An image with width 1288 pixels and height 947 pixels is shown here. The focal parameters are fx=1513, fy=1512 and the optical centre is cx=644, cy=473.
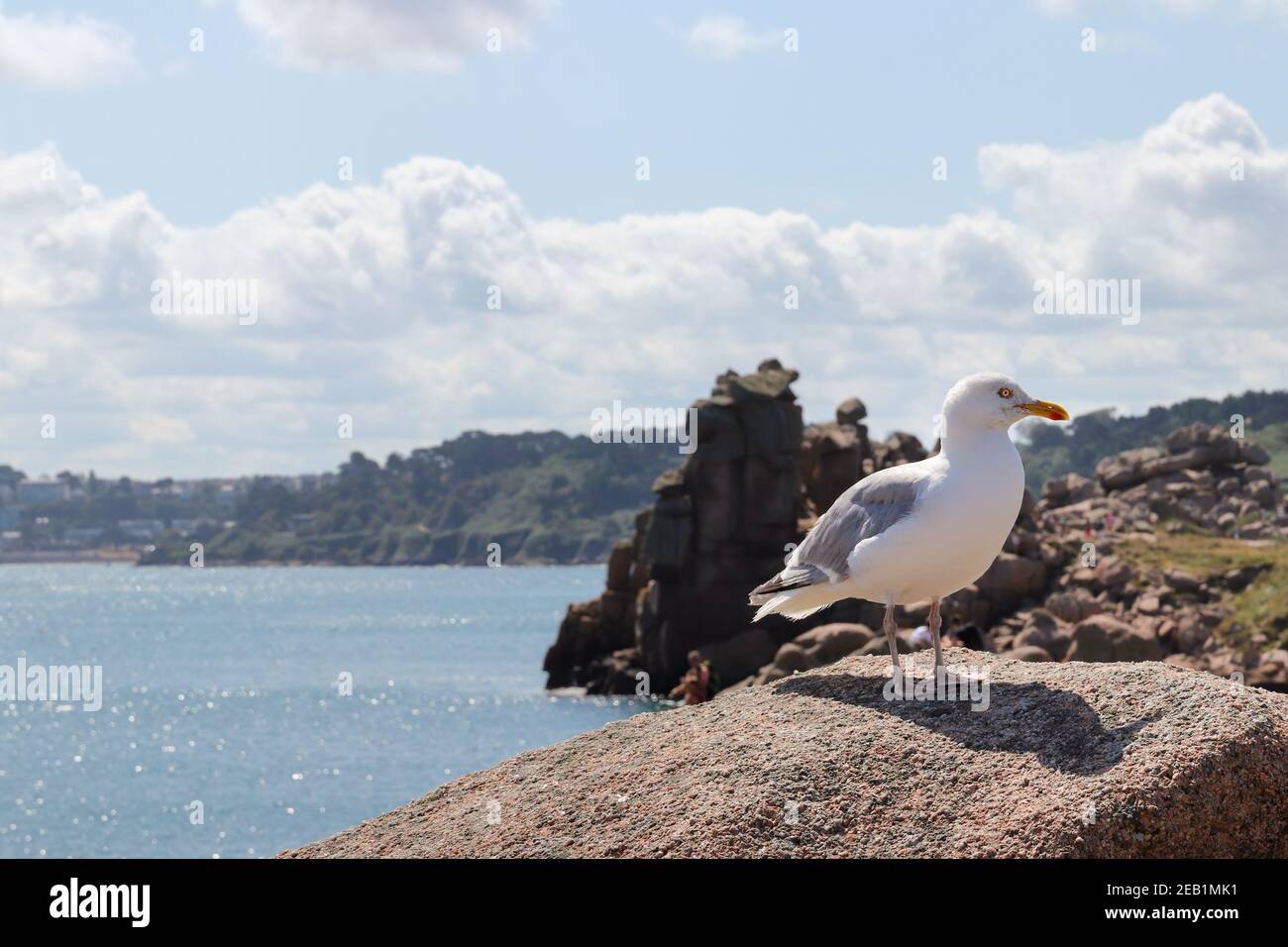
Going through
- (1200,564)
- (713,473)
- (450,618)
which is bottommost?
(450,618)

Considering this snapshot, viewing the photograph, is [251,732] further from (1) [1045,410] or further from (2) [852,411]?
(1) [1045,410]

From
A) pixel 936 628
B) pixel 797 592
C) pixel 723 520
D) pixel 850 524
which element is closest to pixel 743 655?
pixel 723 520

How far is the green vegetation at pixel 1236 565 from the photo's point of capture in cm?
5903

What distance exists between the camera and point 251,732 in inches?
2916

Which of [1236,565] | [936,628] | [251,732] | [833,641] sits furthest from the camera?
[251,732]

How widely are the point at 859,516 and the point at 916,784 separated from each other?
2.58m

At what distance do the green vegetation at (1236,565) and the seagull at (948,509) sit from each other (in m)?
49.6

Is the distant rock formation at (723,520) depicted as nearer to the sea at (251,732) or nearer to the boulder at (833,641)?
the sea at (251,732)
